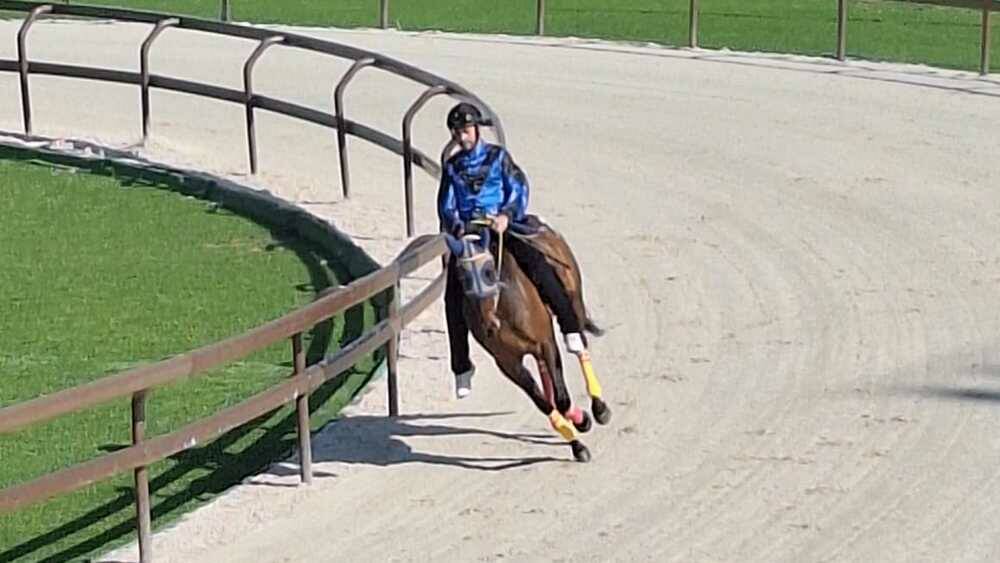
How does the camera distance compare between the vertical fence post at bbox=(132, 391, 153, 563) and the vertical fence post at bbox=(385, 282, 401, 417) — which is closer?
the vertical fence post at bbox=(132, 391, 153, 563)

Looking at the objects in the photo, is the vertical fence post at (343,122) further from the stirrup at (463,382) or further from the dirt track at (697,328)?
the stirrup at (463,382)

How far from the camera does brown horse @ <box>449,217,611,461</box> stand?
997 centimetres

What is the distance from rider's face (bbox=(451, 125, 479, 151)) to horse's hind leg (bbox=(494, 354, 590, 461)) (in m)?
0.98

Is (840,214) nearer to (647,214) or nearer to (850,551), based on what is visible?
(647,214)

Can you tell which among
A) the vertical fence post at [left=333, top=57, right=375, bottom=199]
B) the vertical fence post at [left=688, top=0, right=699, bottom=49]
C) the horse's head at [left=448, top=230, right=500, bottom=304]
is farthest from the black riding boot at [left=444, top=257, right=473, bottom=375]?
the vertical fence post at [left=688, top=0, right=699, bottom=49]

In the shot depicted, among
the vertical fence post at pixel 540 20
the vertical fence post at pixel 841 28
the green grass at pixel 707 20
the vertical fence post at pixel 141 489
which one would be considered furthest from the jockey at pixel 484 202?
the vertical fence post at pixel 540 20

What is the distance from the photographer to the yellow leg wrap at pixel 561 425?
33.6 ft

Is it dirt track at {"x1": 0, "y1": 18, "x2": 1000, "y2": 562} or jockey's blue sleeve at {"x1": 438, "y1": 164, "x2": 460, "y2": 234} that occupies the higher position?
jockey's blue sleeve at {"x1": 438, "y1": 164, "x2": 460, "y2": 234}

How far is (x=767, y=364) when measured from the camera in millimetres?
12086

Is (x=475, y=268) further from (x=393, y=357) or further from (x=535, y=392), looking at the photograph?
(x=393, y=357)

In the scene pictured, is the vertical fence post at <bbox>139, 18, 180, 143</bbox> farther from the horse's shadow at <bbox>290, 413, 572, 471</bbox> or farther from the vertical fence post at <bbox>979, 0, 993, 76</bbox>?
the vertical fence post at <bbox>979, 0, 993, 76</bbox>

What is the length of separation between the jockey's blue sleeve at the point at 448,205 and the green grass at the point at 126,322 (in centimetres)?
153

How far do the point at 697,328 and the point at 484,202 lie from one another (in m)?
3.08

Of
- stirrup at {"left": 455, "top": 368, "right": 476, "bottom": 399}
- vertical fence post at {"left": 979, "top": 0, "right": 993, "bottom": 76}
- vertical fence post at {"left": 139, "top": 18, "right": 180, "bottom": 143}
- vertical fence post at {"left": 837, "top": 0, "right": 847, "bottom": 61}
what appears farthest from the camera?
vertical fence post at {"left": 837, "top": 0, "right": 847, "bottom": 61}
